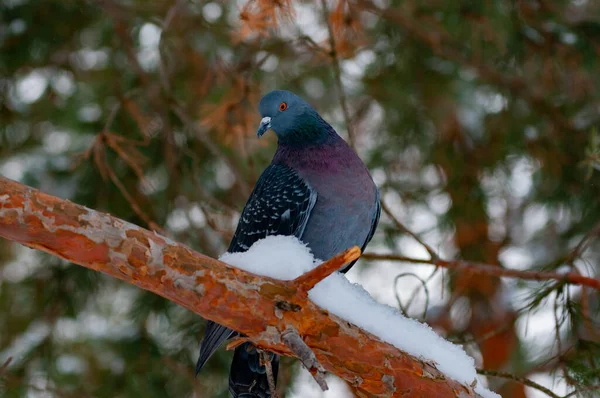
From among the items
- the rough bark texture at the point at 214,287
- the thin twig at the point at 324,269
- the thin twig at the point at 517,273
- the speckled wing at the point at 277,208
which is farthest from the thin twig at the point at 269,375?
the thin twig at the point at 517,273

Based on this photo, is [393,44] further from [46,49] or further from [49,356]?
[49,356]

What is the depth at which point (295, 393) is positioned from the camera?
4.54 meters

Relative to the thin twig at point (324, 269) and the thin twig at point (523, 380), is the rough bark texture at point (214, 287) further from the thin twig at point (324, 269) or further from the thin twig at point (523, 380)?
the thin twig at point (523, 380)

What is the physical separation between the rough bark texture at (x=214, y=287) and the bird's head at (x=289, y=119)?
1533 mm

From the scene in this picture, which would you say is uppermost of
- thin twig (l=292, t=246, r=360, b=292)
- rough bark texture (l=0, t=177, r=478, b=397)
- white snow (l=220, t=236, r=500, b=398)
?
white snow (l=220, t=236, r=500, b=398)

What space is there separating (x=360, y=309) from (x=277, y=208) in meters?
1.01

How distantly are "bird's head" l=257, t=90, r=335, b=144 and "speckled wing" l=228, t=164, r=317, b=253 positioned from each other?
0.22 metres

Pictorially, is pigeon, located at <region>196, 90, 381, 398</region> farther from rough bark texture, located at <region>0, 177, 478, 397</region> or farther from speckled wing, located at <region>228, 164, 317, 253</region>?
rough bark texture, located at <region>0, 177, 478, 397</region>

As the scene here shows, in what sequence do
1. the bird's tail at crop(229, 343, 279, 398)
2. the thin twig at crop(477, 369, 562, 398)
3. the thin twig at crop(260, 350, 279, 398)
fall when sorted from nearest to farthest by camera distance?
1. the thin twig at crop(260, 350, 279, 398)
2. the thin twig at crop(477, 369, 562, 398)
3. the bird's tail at crop(229, 343, 279, 398)

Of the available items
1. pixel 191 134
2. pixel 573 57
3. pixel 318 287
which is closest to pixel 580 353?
pixel 318 287

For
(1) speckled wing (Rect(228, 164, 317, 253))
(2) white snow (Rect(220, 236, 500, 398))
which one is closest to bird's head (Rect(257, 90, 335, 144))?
(1) speckled wing (Rect(228, 164, 317, 253))

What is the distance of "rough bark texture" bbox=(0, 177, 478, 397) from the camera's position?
231cm

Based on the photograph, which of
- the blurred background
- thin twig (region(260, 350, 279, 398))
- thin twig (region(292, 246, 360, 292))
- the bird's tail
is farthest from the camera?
the blurred background

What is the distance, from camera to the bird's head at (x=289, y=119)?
3.91m
